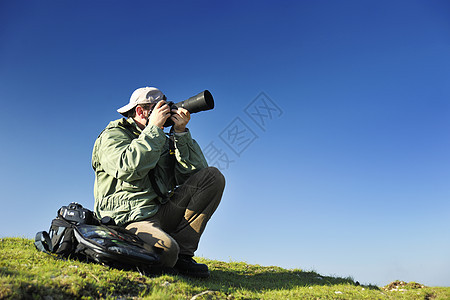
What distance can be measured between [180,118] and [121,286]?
2.49m

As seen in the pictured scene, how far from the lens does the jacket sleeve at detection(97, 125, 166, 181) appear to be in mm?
4141

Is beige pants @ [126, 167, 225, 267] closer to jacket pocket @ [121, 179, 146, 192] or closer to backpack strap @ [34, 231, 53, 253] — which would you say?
jacket pocket @ [121, 179, 146, 192]

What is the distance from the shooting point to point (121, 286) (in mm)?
3256

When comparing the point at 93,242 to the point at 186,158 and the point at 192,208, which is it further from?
the point at 186,158

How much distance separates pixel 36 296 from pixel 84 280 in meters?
0.46

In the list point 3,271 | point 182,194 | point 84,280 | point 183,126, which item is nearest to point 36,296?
point 84,280

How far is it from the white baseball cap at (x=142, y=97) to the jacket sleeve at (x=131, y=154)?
1.89 ft

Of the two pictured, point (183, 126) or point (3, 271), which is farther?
point (183, 126)

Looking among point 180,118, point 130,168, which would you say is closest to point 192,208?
point 130,168

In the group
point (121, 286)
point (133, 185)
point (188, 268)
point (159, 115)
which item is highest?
point (159, 115)

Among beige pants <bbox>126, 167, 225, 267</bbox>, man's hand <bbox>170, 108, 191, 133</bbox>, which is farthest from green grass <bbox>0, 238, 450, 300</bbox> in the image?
man's hand <bbox>170, 108, 191, 133</bbox>

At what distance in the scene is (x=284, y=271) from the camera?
6.74m

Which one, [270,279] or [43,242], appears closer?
[43,242]

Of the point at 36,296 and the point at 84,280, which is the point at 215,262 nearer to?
the point at 84,280
